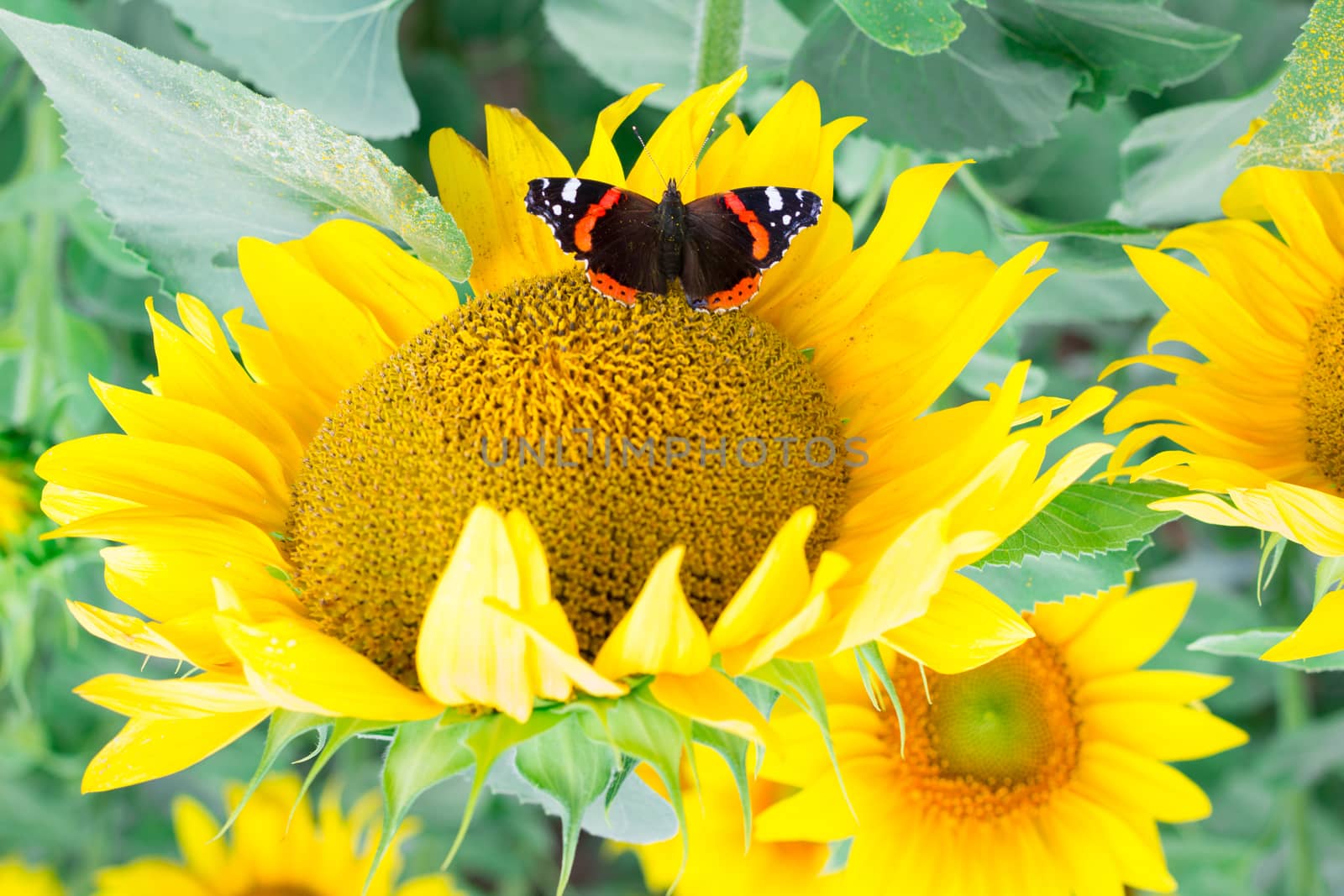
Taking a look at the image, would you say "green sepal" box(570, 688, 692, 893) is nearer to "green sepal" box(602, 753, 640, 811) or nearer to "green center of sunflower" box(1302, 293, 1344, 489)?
"green sepal" box(602, 753, 640, 811)

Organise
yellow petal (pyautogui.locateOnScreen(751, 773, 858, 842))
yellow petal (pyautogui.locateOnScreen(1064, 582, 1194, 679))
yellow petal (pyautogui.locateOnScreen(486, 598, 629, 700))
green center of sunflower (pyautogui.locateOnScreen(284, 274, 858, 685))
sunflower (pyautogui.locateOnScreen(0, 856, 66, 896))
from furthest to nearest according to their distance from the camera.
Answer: sunflower (pyautogui.locateOnScreen(0, 856, 66, 896)) < yellow petal (pyautogui.locateOnScreen(1064, 582, 1194, 679)) < yellow petal (pyautogui.locateOnScreen(751, 773, 858, 842)) < green center of sunflower (pyautogui.locateOnScreen(284, 274, 858, 685)) < yellow petal (pyautogui.locateOnScreen(486, 598, 629, 700))

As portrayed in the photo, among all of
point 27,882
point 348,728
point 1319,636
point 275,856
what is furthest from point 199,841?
point 1319,636

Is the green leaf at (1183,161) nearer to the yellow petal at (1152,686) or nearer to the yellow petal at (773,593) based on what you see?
the yellow petal at (1152,686)

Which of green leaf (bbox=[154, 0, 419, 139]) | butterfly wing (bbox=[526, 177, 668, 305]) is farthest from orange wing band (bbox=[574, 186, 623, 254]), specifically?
green leaf (bbox=[154, 0, 419, 139])

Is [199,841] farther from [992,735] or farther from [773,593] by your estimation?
[773,593]

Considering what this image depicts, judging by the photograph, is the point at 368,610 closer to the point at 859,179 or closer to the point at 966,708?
the point at 966,708

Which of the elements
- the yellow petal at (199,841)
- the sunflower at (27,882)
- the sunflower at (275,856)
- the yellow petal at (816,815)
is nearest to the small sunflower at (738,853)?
the yellow petal at (816,815)
